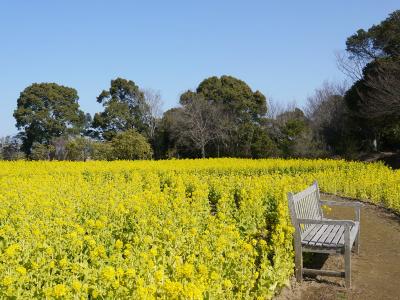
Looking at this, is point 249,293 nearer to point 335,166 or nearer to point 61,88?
point 335,166

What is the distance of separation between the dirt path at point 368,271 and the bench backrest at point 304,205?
0.64m

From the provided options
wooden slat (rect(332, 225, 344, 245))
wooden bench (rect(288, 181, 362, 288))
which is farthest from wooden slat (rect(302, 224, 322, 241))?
wooden slat (rect(332, 225, 344, 245))

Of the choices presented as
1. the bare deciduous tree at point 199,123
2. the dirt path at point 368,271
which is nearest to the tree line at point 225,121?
the bare deciduous tree at point 199,123

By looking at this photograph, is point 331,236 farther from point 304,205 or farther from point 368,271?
point 368,271

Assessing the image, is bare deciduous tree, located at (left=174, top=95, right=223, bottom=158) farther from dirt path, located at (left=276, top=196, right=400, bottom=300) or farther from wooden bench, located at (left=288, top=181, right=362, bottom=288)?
wooden bench, located at (left=288, top=181, right=362, bottom=288)

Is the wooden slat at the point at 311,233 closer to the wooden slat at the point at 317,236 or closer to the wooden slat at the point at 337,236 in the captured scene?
the wooden slat at the point at 317,236

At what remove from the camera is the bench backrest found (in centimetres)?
553

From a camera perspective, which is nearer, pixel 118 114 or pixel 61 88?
pixel 118 114

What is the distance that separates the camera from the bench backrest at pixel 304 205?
5.53m

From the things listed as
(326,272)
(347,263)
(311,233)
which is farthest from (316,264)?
(347,263)

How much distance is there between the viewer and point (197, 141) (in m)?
37.6

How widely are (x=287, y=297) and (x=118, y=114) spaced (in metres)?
40.9

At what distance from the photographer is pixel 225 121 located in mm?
37406

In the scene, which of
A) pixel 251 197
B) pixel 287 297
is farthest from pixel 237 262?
pixel 251 197
